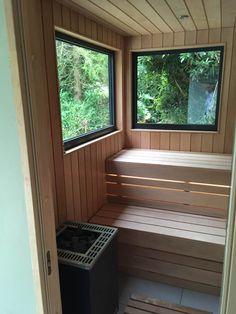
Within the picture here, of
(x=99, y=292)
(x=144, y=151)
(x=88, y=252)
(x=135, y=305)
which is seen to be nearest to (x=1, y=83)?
(x=88, y=252)

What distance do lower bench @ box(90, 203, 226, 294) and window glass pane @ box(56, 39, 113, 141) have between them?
92 centimetres

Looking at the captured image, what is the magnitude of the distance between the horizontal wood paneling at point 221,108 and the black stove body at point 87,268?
1.76 meters

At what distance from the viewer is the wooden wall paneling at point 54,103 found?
5.65 feet

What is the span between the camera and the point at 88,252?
160 cm

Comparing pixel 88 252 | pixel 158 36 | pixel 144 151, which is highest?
pixel 158 36

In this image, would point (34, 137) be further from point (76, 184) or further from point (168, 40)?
point (168, 40)

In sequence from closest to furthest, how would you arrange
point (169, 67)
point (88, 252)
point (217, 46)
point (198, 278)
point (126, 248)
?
1. point (88, 252)
2. point (198, 278)
3. point (126, 248)
4. point (217, 46)
5. point (169, 67)

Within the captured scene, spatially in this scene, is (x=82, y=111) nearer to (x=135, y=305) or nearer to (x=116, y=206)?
(x=116, y=206)

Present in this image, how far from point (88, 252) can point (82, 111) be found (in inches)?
50.0

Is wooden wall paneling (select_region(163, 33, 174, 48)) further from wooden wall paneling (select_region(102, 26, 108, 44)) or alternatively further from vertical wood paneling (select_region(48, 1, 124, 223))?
wooden wall paneling (select_region(102, 26, 108, 44))

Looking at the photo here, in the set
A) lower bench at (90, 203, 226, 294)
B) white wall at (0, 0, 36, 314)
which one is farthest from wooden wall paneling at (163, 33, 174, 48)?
white wall at (0, 0, 36, 314)

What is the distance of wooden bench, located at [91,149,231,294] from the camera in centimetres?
214

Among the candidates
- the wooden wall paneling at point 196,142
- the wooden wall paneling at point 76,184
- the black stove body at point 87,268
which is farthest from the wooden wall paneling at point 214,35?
the black stove body at point 87,268

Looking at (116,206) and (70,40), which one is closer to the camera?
(70,40)
